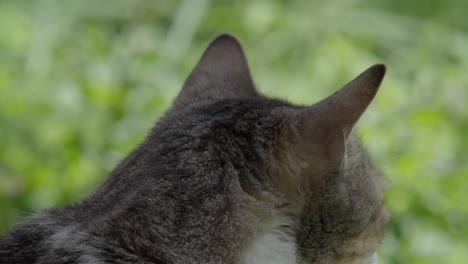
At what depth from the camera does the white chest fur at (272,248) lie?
175 cm

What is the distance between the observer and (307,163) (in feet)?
5.92

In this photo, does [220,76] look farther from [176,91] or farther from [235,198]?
[176,91]

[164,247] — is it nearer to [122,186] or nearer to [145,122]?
[122,186]

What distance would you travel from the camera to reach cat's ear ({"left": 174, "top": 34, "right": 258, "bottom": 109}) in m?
2.22

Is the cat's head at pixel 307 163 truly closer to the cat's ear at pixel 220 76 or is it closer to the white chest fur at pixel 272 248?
the white chest fur at pixel 272 248

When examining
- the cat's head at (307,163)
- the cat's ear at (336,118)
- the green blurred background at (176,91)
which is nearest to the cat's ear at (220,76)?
the cat's head at (307,163)

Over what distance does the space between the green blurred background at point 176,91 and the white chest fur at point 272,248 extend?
1.11m

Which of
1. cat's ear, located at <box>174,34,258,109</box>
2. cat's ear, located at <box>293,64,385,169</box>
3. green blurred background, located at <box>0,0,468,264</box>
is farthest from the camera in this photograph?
green blurred background, located at <box>0,0,468,264</box>

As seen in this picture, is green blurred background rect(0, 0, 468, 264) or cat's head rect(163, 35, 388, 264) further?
green blurred background rect(0, 0, 468, 264)

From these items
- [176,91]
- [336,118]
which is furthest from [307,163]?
[176,91]

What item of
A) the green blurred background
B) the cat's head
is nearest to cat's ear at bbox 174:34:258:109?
the cat's head

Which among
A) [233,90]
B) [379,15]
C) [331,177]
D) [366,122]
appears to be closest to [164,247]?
[331,177]

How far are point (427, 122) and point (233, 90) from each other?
1356 mm

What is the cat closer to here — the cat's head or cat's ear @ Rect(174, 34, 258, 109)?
the cat's head
